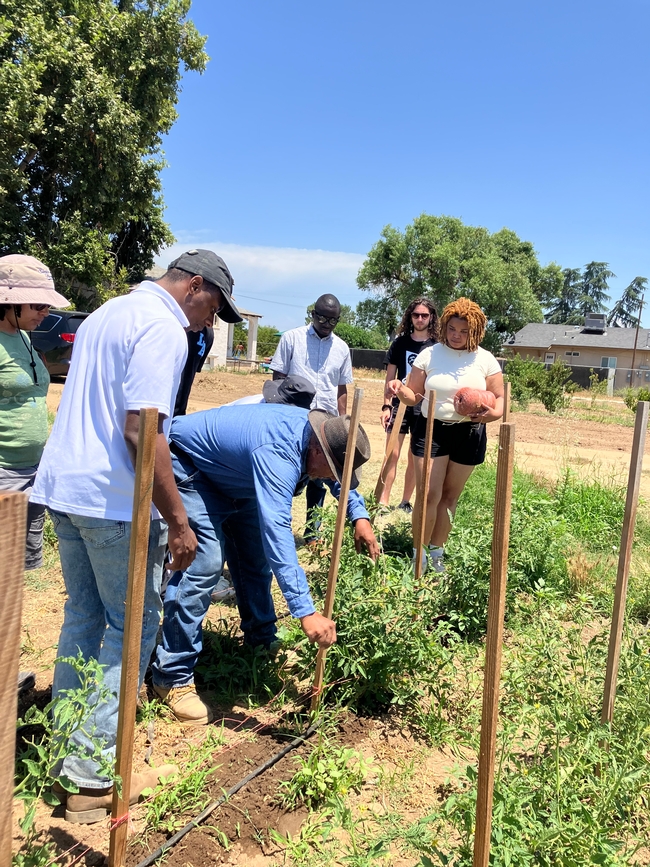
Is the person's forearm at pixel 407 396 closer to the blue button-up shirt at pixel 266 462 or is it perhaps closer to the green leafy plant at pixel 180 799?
the blue button-up shirt at pixel 266 462

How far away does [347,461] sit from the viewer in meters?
2.47

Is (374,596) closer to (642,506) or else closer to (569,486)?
(569,486)

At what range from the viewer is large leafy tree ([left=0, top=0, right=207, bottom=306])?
46.9 ft

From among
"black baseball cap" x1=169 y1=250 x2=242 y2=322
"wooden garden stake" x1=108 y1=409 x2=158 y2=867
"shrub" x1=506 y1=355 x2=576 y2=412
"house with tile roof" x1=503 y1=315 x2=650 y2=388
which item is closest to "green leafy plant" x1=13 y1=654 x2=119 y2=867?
"wooden garden stake" x1=108 y1=409 x2=158 y2=867

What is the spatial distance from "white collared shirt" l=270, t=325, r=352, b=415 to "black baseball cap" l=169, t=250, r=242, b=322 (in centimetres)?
205

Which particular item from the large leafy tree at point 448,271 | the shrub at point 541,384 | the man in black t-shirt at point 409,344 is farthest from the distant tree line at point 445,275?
the man in black t-shirt at point 409,344

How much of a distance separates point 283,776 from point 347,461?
3.92ft

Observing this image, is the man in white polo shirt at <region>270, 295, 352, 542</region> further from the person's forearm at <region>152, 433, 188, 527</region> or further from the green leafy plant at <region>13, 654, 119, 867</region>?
the green leafy plant at <region>13, 654, 119, 867</region>

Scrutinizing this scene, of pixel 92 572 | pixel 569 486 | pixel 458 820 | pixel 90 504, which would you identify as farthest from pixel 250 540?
pixel 569 486

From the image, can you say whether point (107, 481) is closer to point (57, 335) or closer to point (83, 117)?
point (57, 335)

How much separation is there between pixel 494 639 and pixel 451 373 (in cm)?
242

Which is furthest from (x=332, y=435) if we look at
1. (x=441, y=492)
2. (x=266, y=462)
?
(x=441, y=492)

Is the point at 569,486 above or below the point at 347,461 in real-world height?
below

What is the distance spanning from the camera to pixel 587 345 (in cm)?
4481
